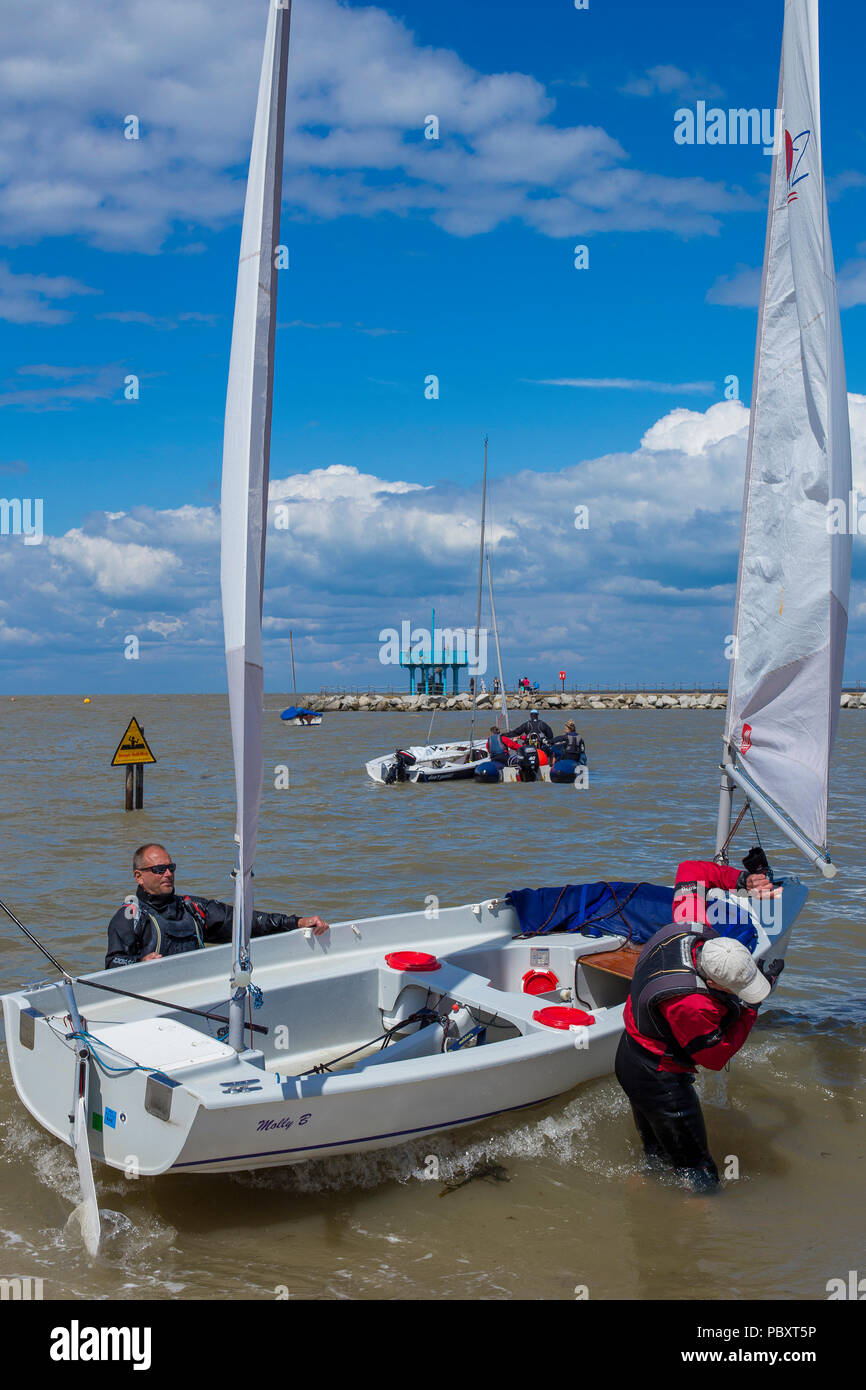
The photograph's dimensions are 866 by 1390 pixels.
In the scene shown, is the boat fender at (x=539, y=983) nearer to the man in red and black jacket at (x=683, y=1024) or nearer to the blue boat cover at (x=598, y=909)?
the blue boat cover at (x=598, y=909)

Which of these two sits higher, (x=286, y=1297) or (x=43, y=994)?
(x=43, y=994)

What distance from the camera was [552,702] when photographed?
8069 cm

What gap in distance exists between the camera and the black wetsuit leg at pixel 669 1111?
14.7 feet

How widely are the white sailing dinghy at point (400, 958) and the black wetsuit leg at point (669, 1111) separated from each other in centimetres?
48

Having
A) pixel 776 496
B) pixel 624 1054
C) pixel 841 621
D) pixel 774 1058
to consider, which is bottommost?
pixel 774 1058

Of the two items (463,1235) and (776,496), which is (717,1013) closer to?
(463,1235)

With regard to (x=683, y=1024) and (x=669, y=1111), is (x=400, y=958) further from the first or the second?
(x=683, y=1024)

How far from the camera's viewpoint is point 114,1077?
13.4ft

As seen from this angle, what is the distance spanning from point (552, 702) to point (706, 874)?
249 feet

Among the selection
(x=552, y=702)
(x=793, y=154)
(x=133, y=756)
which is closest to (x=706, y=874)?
(x=793, y=154)

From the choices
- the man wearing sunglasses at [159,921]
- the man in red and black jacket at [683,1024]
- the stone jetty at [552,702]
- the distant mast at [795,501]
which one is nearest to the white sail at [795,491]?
the distant mast at [795,501]

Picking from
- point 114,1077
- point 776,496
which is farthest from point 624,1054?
point 776,496
